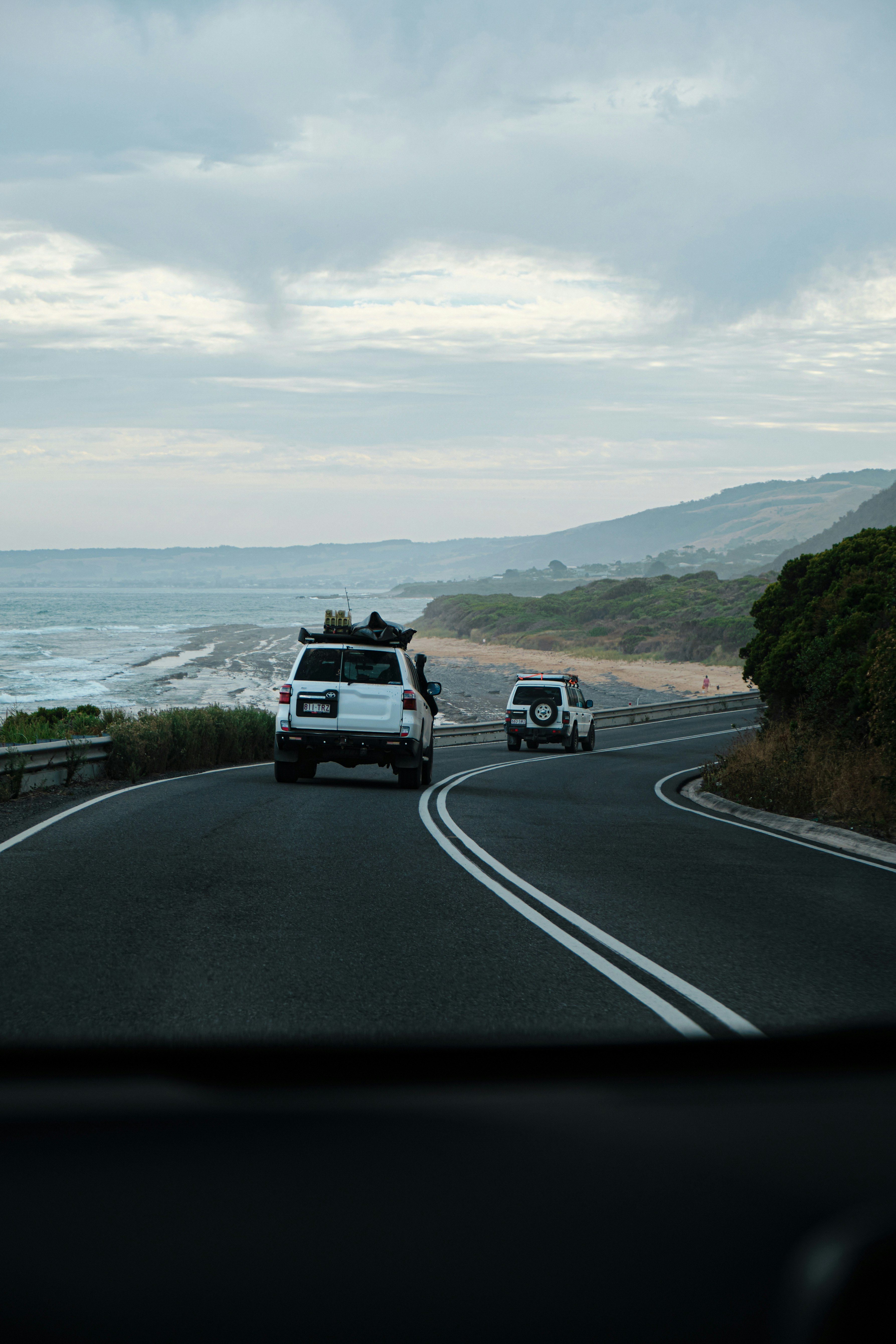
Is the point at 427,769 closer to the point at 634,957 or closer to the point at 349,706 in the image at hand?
the point at 349,706

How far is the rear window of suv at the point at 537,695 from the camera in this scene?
116ft

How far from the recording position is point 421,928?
315 inches

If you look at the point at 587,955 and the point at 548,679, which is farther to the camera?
the point at 548,679

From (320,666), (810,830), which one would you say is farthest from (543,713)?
(810,830)

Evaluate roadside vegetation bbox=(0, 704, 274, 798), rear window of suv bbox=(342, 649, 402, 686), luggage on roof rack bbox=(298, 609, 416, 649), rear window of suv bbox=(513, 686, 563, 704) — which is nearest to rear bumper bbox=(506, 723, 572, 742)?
rear window of suv bbox=(513, 686, 563, 704)

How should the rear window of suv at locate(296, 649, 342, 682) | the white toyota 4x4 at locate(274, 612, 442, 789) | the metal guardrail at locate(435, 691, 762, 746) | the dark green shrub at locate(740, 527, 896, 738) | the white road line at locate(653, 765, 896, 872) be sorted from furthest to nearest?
the metal guardrail at locate(435, 691, 762, 746)
the dark green shrub at locate(740, 527, 896, 738)
the rear window of suv at locate(296, 649, 342, 682)
the white toyota 4x4 at locate(274, 612, 442, 789)
the white road line at locate(653, 765, 896, 872)

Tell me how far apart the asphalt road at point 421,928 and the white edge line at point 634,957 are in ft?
0.09

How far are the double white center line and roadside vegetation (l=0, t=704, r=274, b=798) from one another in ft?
23.6

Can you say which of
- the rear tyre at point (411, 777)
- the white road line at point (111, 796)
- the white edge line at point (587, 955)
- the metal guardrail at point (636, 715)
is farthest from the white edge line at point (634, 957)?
the metal guardrail at point (636, 715)

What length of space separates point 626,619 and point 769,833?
4963 inches

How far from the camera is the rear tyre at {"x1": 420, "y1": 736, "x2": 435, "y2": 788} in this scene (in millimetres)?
20250

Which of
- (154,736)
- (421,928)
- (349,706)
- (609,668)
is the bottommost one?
(609,668)

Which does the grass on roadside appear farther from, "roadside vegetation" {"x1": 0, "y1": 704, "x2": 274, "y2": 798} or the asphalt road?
"roadside vegetation" {"x1": 0, "y1": 704, "x2": 274, "y2": 798}

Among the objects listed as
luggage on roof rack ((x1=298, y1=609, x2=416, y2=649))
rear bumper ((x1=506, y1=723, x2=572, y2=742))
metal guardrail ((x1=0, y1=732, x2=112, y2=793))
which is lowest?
rear bumper ((x1=506, y1=723, x2=572, y2=742))
